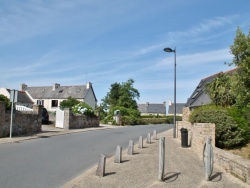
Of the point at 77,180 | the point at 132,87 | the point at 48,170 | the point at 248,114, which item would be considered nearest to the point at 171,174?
the point at 77,180

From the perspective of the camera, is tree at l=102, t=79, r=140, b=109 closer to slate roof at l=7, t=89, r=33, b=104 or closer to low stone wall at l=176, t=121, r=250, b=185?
slate roof at l=7, t=89, r=33, b=104

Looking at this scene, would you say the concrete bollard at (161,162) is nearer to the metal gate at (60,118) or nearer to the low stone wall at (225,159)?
the low stone wall at (225,159)

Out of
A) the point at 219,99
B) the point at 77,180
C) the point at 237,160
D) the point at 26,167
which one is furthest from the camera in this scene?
the point at 219,99

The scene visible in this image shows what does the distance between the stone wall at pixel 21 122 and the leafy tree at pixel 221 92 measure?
1451 cm

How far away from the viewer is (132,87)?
231ft

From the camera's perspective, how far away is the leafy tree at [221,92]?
77.2ft

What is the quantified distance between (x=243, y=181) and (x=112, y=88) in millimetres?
63319

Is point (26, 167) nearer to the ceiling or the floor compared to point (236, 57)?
nearer to the floor

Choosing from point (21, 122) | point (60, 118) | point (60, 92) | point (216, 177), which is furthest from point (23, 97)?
point (216, 177)

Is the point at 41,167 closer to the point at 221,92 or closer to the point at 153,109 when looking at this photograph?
the point at 221,92

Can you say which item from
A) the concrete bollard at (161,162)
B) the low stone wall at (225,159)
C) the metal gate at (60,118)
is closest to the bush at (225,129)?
the low stone wall at (225,159)

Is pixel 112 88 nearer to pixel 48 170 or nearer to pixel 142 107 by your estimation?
pixel 142 107

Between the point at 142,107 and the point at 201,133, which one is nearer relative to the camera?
the point at 201,133

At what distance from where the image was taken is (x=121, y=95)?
68812mm
